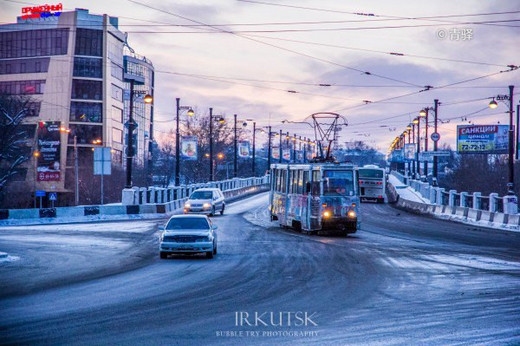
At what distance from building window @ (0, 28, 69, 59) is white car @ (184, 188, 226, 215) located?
191 feet

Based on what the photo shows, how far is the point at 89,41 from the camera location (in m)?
98.0

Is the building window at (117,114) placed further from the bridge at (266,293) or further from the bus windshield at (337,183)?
the bridge at (266,293)

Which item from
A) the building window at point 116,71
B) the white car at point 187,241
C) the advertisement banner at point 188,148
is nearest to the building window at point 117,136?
the building window at point 116,71

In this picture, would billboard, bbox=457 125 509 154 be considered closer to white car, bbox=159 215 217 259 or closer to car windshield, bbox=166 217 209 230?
car windshield, bbox=166 217 209 230

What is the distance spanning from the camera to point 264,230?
3341cm

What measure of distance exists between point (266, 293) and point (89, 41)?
91.0 m

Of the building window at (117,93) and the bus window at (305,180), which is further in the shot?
the building window at (117,93)

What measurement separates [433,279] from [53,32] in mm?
91401

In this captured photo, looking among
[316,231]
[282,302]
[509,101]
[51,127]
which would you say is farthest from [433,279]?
[51,127]

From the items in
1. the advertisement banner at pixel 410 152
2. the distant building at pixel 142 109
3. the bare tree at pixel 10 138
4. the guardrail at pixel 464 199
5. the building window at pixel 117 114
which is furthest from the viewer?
the distant building at pixel 142 109

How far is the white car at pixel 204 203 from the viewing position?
4556 cm

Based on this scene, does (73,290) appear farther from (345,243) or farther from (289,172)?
(289,172)

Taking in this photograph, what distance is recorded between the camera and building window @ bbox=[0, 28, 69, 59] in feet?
318

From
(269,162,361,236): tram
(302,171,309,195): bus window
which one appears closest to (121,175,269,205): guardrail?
(269,162,361,236): tram
